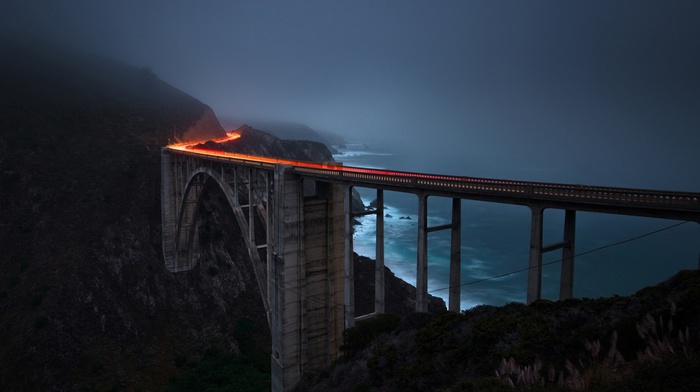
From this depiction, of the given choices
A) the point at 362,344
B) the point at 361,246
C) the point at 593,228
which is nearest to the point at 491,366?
the point at 362,344

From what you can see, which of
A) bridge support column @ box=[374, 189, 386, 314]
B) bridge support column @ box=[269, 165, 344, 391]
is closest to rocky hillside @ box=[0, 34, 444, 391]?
bridge support column @ box=[269, 165, 344, 391]

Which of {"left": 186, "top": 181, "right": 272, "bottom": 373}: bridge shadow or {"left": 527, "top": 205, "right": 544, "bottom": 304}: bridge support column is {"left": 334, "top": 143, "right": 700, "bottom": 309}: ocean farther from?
{"left": 527, "top": 205, "right": 544, "bottom": 304}: bridge support column

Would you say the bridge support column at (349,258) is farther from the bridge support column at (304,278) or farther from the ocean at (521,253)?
the ocean at (521,253)

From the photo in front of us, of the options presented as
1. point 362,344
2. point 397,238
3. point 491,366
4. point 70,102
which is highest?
point 70,102

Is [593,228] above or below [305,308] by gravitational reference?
below

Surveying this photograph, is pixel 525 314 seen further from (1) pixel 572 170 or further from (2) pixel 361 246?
(1) pixel 572 170

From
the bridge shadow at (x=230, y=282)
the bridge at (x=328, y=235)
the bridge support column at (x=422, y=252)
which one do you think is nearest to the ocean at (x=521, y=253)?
the bridge shadow at (x=230, y=282)
